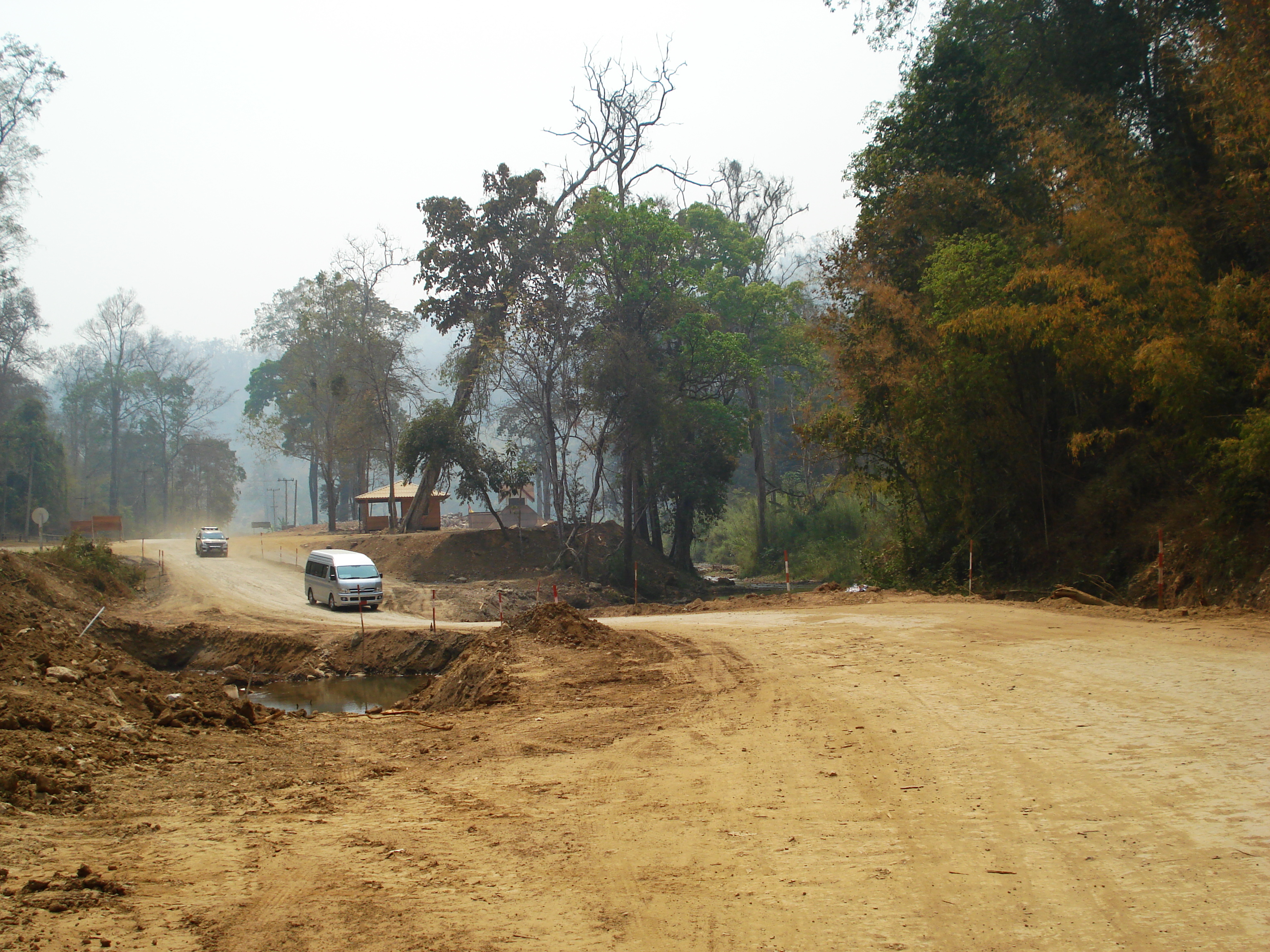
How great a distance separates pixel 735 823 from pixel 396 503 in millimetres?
53085

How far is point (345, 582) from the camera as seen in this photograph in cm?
2847

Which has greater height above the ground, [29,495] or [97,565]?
[29,495]

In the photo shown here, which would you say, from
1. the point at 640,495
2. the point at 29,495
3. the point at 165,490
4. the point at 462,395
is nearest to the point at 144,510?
the point at 165,490

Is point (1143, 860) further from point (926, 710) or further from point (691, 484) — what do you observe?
point (691, 484)

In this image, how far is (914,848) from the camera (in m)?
6.08

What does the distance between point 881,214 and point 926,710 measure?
19913 millimetres

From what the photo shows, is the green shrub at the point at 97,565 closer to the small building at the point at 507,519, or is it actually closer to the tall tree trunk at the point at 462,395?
the tall tree trunk at the point at 462,395

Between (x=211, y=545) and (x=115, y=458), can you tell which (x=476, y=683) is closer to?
(x=211, y=545)

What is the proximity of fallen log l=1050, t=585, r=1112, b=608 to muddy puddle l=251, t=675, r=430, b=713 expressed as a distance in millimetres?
14026

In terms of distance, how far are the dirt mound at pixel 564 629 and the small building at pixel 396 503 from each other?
105ft

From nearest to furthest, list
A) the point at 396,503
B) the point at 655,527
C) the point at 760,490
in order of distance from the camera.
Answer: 1. the point at 655,527
2. the point at 760,490
3. the point at 396,503

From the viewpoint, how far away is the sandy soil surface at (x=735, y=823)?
194 inches

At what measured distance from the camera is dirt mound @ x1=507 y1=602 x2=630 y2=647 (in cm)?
1669

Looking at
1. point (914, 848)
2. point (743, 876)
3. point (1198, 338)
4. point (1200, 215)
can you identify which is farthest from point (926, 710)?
point (1200, 215)
